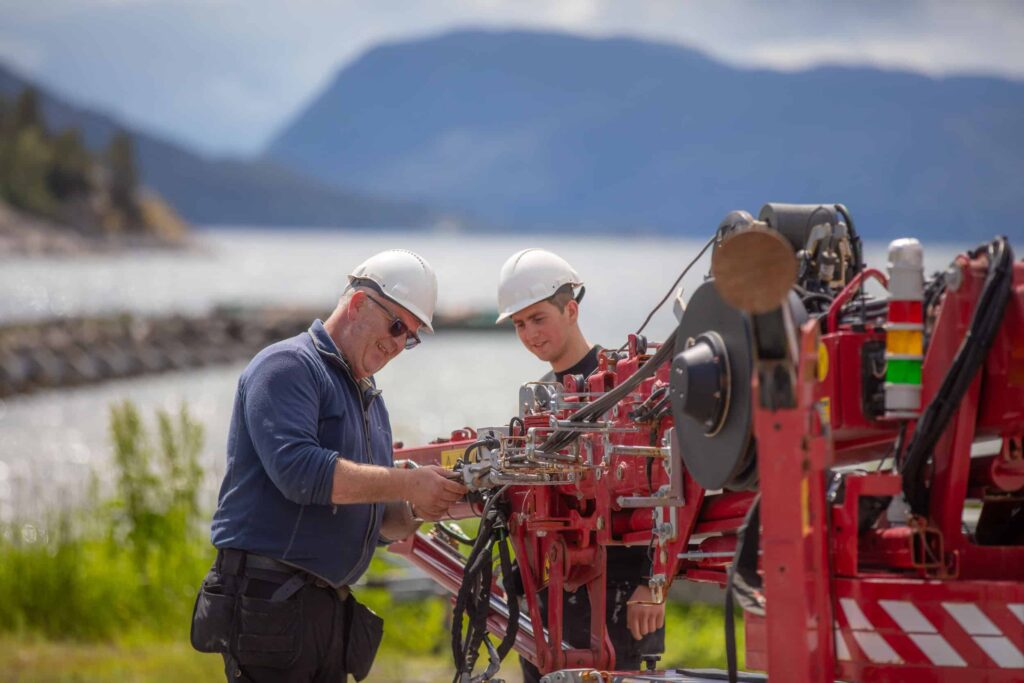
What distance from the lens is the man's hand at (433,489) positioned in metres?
5.29

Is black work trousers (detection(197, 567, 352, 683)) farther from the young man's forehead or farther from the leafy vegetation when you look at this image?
the leafy vegetation

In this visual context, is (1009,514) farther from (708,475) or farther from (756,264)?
(756,264)

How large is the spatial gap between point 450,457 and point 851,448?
2014 mm

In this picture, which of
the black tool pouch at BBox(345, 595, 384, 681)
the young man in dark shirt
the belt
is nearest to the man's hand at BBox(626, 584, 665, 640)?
the young man in dark shirt

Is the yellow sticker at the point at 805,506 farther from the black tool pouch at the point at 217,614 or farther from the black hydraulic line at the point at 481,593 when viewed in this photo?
the black tool pouch at the point at 217,614

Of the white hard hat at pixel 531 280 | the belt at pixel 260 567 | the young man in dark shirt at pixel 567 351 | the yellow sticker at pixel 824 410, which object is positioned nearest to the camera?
the yellow sticker at pixel 824 410

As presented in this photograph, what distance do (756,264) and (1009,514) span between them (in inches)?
55.2

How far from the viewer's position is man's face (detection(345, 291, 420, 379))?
561 centimetres

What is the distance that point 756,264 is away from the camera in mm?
3506

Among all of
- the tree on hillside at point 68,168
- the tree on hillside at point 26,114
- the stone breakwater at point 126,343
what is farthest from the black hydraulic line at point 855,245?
the tree on hillside at point 26,114

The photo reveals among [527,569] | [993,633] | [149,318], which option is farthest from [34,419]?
[993,633]

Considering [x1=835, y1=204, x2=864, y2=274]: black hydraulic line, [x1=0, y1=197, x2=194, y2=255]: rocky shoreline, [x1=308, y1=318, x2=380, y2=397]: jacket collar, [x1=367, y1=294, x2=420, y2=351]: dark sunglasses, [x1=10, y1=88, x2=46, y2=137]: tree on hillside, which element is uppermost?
[x1=10, y1=88, x2=46, y2=137]: tree on hillside

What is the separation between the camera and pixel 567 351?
20.6 ft

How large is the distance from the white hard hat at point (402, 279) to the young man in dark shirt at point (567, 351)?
0.64 metres
